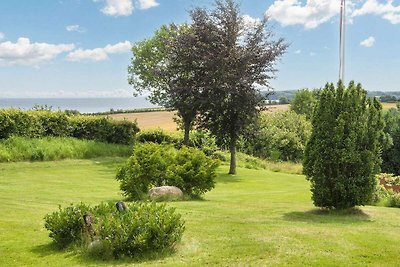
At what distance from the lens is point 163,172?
48.9 ft

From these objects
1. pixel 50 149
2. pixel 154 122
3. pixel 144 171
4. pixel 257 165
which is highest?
pixel 154 122

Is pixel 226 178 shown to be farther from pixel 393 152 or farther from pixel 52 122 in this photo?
pixel 393 152

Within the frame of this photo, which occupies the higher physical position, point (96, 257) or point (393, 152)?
point (96, 257)

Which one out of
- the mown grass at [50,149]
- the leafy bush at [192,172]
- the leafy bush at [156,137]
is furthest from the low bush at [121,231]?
the leafy bush at [156,137]

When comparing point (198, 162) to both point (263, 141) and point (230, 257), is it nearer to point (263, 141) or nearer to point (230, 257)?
point (230, 257)

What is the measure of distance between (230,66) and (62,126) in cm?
1089

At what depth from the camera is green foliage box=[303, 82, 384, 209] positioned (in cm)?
1094

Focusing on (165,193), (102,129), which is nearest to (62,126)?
(102,129)

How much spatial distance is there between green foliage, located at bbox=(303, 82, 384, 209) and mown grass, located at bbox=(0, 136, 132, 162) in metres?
16.9

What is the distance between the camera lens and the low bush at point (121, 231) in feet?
25.3

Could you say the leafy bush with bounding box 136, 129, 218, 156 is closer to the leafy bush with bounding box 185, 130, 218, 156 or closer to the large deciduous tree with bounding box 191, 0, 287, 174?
the leafy bush with bounding box 185, 130, 218, 156

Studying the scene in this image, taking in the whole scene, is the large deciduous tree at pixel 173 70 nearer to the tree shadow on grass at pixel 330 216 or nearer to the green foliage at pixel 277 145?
the green foliage at pixel 277 145

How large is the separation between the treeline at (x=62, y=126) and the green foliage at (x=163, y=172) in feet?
A: 40.4

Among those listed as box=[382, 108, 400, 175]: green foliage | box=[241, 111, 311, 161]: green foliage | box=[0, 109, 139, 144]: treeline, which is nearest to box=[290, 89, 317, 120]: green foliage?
box=[382, 108, 400, 175]: green foliage
